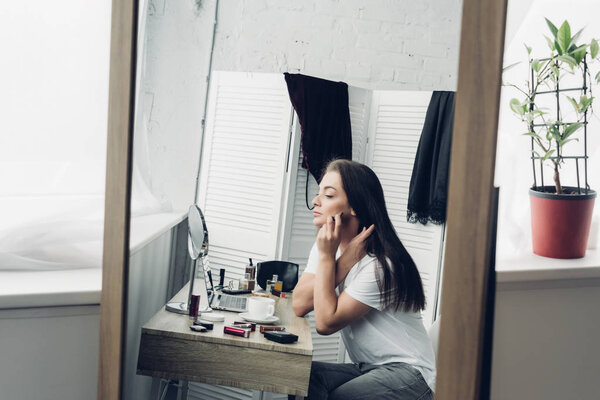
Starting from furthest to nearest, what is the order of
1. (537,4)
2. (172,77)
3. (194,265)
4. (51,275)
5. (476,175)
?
1. (172,77)
2. (194,265)
3. (537,4)
4. (51,275)
5. (476,175)

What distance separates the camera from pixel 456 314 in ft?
3.64

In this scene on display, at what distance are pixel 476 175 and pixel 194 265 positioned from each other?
82 centimetres

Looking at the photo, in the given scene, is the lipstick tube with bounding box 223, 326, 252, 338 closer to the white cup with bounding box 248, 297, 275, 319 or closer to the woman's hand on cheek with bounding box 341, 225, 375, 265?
the white cup with bounding box 248, 297, 275, 319

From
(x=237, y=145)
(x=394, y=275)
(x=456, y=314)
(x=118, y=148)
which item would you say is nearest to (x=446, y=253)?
(x=456, y=314)

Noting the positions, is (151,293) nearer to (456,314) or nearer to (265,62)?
(456,314)

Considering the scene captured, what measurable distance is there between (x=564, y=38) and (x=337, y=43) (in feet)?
3.29

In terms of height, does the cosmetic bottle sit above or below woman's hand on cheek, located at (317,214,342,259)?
below

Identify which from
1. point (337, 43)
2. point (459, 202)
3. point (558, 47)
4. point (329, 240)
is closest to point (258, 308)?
point (329, 240)

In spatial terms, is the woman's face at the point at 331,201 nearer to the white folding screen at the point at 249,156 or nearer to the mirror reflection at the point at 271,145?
the mirror reflection at the point at 271,145

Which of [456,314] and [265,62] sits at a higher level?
[265,62]

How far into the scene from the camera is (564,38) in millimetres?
1417

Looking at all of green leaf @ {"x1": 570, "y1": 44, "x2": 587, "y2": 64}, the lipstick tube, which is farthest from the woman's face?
green leaf @ {"x1": 570, "y1": 44, "x2": 587, "y2": 64}

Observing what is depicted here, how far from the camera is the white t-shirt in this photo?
4.77 ft

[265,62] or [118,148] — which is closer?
[118,148]
